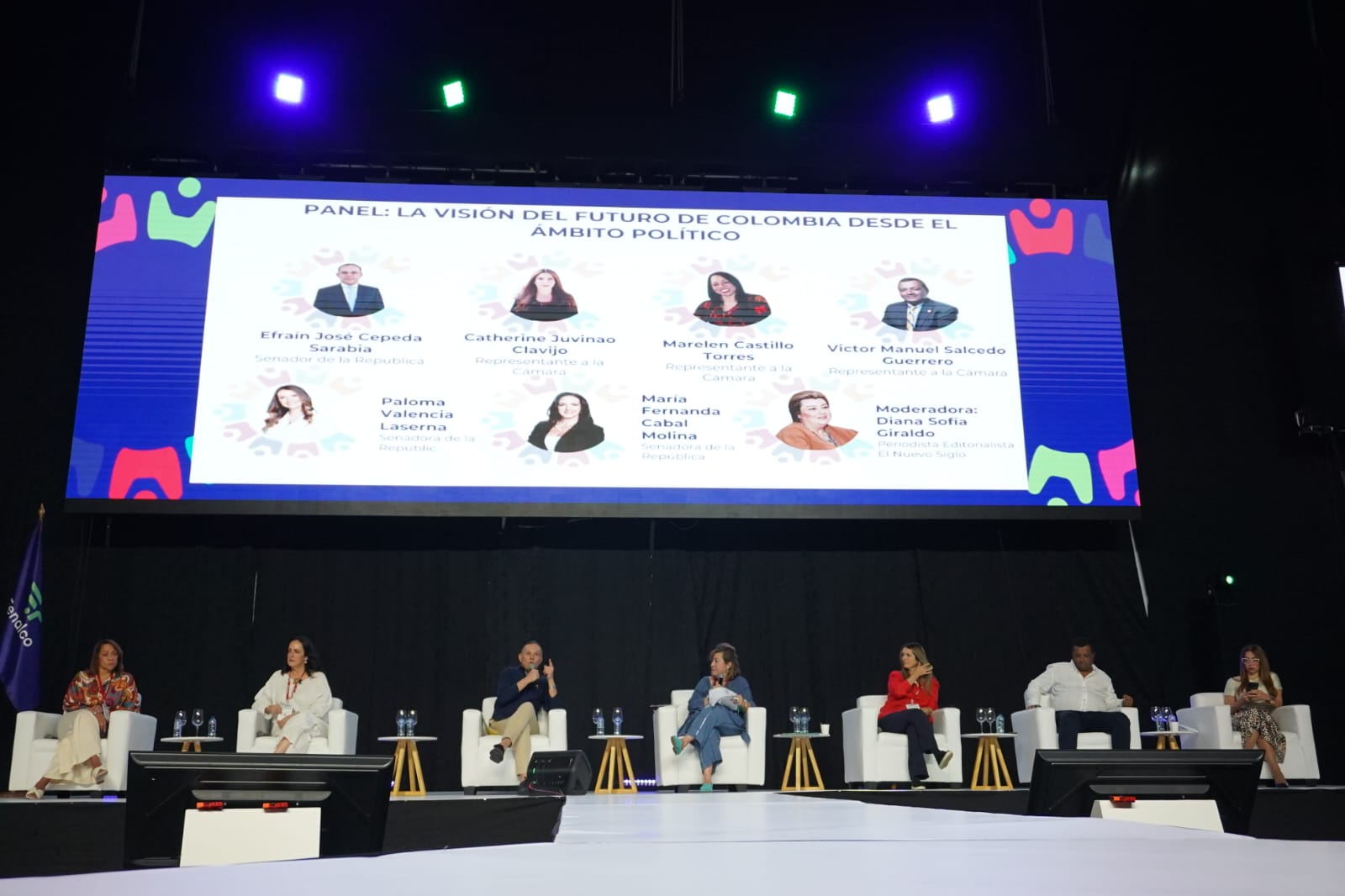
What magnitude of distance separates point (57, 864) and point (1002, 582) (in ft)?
16.1

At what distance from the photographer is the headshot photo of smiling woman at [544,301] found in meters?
6.46

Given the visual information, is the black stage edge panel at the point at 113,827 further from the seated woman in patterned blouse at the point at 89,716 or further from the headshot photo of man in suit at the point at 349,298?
the headshot photo of man in suit at the point at 349,298

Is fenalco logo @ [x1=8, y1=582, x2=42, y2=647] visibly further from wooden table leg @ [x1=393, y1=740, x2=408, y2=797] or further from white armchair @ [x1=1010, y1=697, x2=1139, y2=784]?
white armchair @ [x1=1010, y1=697, x2=1139, y2=784]

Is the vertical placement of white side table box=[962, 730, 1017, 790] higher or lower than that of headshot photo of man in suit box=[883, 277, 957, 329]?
lower

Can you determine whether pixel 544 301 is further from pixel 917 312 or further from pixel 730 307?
pixel 917 312

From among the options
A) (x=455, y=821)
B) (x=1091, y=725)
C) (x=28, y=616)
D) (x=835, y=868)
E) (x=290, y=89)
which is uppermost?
(x=290, y=89)

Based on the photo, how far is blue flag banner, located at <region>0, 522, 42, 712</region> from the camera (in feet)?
19.2

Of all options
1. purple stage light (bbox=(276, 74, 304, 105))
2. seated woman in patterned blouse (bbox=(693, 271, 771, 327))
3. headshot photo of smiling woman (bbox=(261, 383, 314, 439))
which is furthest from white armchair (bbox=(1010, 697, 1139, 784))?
purple stage light (bbox=(276, 74, 304, 105))

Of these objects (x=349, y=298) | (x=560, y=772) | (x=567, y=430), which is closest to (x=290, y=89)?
(x=349, y=298)

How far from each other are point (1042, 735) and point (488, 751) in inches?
106

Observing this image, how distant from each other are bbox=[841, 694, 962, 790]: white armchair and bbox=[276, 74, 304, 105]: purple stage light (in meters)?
4.50

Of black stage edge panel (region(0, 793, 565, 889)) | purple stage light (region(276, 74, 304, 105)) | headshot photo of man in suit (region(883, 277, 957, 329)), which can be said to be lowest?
black stage edge panel (region(0, 793, 565, 889))

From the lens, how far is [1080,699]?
602cm

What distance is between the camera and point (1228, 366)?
23.7 ft
